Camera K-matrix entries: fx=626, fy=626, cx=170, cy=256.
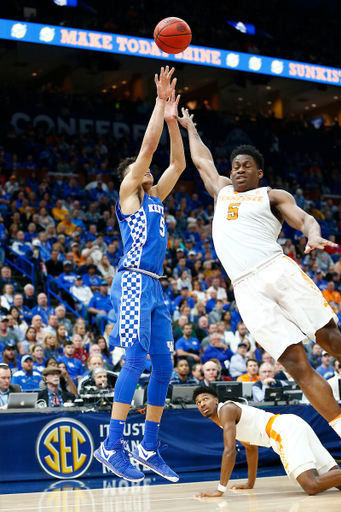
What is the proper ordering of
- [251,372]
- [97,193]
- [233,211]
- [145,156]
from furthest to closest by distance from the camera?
[97,193], [251,372], [145,156], [233,211]

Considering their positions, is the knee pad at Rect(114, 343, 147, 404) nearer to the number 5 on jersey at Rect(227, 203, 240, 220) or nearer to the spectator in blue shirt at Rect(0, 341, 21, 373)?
the number 5 on jersey at Rect(227, 203, 240, 220)

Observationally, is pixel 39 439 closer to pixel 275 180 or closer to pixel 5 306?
pixel 5 306

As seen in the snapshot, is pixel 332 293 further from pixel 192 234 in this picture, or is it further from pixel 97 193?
pixel 97 193

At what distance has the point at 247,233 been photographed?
4.79m

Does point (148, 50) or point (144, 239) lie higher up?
point (148, 50)

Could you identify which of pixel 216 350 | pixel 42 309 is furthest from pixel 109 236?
pixel 216 350

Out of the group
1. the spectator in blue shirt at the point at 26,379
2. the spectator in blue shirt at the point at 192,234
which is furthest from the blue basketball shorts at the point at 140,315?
the spectator in blue shirt at the point at 192,234

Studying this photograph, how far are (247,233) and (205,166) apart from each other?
1.05 metres

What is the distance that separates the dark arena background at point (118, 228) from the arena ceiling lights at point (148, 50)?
0.13ft

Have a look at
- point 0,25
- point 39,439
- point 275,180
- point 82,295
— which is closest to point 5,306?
point 82,295

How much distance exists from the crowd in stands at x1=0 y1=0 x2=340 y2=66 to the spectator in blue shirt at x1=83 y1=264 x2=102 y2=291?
9313 millimetres

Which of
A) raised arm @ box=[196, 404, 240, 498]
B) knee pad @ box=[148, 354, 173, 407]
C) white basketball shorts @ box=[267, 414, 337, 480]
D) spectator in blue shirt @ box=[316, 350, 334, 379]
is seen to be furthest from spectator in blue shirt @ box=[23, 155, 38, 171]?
knee pad @ box=[148, 354, 173, 407]

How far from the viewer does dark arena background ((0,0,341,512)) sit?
26.3 ft

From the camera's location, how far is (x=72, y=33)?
16484 mm
